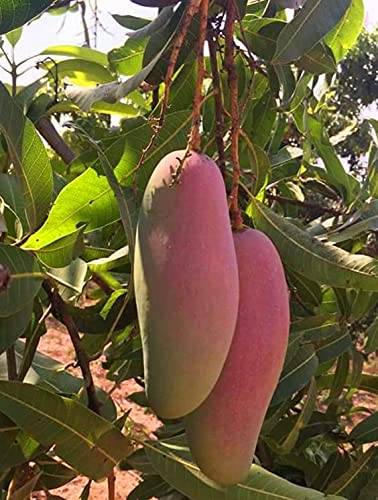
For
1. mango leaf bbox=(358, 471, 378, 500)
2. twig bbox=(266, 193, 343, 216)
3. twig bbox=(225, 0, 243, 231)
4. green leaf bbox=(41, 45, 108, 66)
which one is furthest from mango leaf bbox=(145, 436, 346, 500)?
green leaf bbox=(41, 45, 108, 66)

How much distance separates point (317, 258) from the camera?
718 mm

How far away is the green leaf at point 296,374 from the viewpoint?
93 cm

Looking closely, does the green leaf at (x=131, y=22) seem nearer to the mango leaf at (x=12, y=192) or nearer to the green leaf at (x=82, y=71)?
the green leaf at (x=82, y=71)

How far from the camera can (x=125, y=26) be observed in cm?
99

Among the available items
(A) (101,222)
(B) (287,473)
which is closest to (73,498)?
(B) (287,473)

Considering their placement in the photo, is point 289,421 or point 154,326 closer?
point 154,326

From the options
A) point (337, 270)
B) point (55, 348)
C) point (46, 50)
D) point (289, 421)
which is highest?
point (46, 50)

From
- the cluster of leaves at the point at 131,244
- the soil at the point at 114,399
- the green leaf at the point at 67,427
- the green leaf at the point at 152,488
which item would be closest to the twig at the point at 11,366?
the cluster of leaves at the point at 131,244

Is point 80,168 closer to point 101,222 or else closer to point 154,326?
point 101,222

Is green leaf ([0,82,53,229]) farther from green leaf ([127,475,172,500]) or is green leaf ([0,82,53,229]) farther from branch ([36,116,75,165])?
green leaf ([127,475,172,500])

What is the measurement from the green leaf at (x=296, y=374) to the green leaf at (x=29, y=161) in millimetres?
344

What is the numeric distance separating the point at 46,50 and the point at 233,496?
762mm

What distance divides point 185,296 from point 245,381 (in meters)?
0.08

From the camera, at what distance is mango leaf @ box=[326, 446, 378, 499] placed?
44.4 inches
